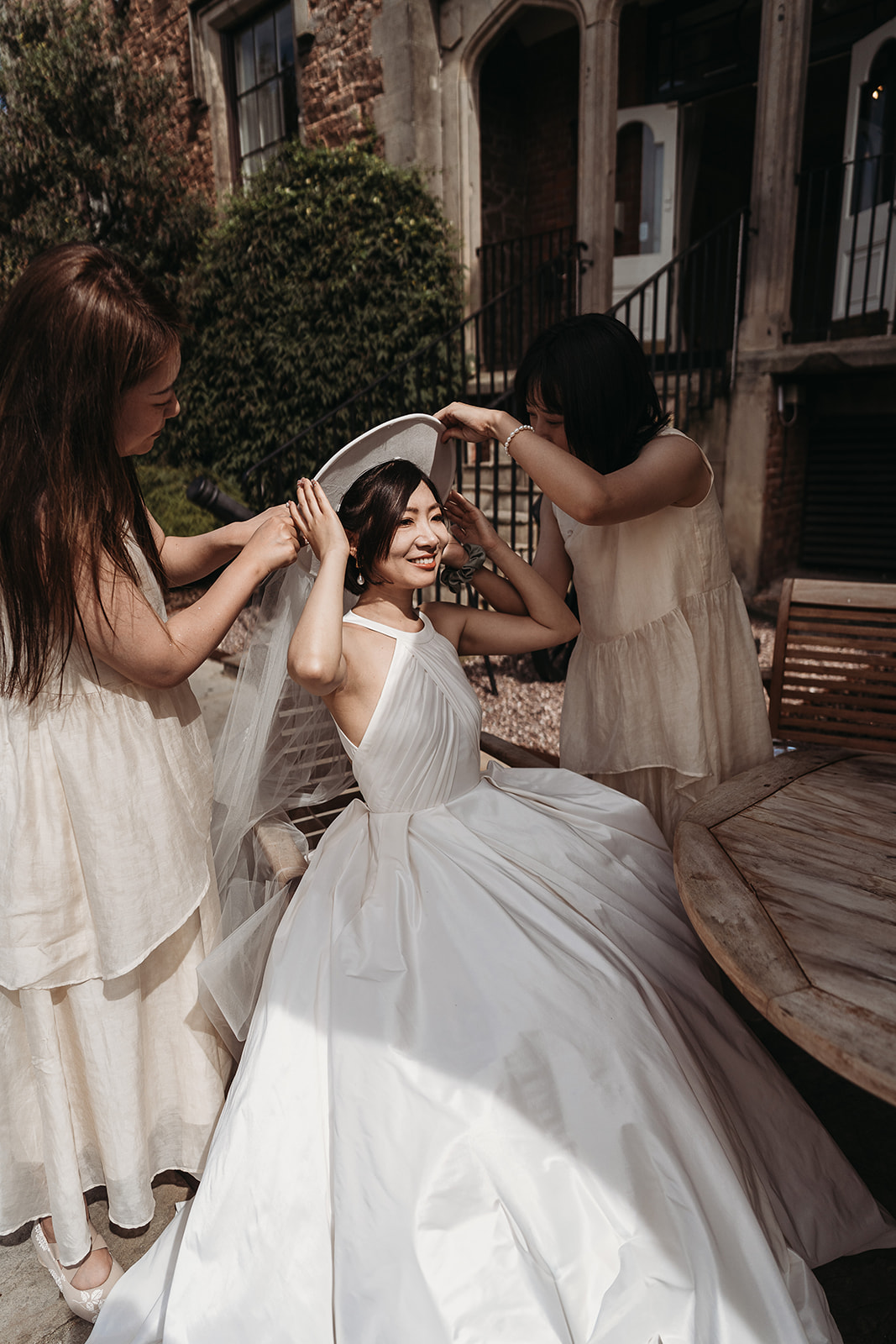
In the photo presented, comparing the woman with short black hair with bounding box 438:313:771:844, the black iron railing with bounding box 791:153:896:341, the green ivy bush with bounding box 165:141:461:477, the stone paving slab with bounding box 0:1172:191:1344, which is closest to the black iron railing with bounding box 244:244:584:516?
the green ivy bush with bounding box 165:141:461:477

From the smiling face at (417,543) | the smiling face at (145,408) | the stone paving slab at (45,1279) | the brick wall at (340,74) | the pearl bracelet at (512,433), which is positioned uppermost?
the brick wall at (340,74)

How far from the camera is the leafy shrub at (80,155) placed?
28.2 ft

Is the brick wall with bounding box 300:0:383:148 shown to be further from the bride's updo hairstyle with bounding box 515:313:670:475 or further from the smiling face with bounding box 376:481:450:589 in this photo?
the smiling face with bounding box 376:481:450:589

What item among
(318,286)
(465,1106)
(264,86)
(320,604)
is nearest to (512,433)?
(320,604)

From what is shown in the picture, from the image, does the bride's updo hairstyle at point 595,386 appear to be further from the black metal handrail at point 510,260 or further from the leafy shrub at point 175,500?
the black metal handrail at point 510,260

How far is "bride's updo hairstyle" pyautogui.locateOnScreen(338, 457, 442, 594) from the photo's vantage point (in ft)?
6.37

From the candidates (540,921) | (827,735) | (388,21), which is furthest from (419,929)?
(388,21)

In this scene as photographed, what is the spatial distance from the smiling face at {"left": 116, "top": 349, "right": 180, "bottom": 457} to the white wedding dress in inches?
37.3

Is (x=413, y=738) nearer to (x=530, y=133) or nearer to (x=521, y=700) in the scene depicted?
(x=521, y=700)

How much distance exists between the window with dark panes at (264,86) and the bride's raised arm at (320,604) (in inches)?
353

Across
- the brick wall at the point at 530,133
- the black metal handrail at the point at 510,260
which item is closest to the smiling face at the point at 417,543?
the black metal handrail at the point at 510,260

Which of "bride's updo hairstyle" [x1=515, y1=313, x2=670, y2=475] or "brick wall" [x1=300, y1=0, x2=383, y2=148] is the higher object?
"brick wall" [x1=300, y1=0, x2=383, y2=148]

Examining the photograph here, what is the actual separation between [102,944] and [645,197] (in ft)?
31.7

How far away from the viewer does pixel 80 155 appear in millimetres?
8703
